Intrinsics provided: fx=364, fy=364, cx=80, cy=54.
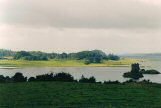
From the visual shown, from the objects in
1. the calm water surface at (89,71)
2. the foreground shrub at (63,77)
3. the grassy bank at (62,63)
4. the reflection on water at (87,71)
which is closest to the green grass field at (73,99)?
the foreground shrub at (63,77)

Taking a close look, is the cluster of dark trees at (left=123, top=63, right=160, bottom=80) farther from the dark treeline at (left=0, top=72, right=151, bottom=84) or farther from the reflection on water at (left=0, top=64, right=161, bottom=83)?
the dark treeline at (left=0, top=72, right=151, bottom=84)

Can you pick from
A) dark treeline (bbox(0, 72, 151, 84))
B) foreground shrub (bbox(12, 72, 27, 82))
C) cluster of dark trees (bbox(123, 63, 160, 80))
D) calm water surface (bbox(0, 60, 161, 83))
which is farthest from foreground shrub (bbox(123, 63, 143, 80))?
foreground shrub (bbox(12, 72, 27, 82))

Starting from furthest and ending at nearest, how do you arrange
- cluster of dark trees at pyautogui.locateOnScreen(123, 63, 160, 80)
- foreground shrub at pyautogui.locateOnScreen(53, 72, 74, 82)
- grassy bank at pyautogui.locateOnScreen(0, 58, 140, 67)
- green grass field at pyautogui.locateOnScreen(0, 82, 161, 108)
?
cluster of dark trees at pyautogui.locateOnScreen(123, 63, 160, 80) → grassy bank at pyautogui.locateOnScreen(0, 58, 140, 67) → foreground shrub at pyautogui.locateOnScreen(53, 72, 74, 82) → green grass field at pyautogui.locateOnScreen(0, 82, 161, 108)

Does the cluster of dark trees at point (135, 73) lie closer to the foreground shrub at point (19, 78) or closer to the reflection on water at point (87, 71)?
the reflection on water at point (87, 71)

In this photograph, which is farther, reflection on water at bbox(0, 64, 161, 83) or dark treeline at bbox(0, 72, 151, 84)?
reflection on water at bbox(0, 64, 161, 83)

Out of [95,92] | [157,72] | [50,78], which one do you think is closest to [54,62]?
[50,78]

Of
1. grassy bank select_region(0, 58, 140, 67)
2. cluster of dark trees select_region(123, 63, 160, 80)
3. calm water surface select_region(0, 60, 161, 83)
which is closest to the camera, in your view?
calm water surface select_region(0, 60, 161, 83)

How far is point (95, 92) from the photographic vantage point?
123 feet

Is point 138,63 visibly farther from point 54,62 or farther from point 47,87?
point 47,87

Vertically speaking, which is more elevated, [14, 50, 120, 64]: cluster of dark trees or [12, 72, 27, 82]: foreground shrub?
[14, 50, 120, 64]: cluster of dark trees

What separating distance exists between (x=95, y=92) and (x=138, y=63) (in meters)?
24.0

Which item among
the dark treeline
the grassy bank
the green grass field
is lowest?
the green grass field

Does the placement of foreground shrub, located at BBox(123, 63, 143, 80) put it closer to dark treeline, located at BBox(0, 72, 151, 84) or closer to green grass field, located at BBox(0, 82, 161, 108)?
dark treeline, located at BBox(0, 72, 151, 84)

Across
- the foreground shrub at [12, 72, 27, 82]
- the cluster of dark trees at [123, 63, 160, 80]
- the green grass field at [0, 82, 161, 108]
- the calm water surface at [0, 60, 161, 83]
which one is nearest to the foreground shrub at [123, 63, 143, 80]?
the cluster of dark trees at [123, 63, 160, 80]
